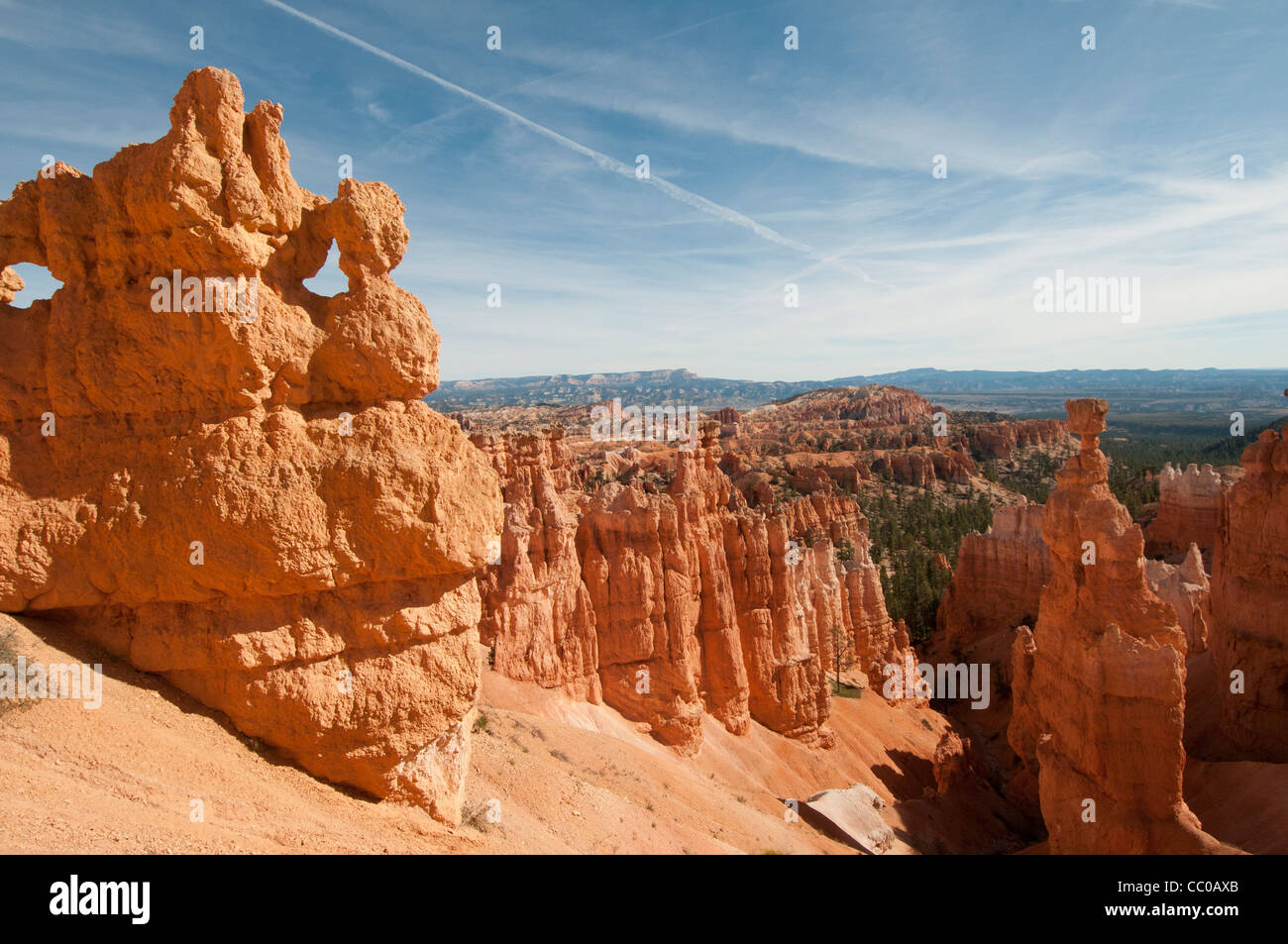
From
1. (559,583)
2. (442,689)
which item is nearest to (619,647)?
(559,583)

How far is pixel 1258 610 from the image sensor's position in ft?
74.3

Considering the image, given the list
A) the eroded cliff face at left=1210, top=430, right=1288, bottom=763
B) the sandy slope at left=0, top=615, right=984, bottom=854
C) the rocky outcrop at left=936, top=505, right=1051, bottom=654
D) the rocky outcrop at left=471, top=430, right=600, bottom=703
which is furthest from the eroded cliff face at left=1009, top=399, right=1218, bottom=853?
the rocky outcrop at left=936, top=505, right=1051, bottom=654

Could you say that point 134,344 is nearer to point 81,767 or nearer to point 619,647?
point 81,767

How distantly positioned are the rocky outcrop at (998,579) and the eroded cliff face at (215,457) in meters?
38.6

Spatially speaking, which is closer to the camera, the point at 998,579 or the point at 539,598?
the point at 539,598

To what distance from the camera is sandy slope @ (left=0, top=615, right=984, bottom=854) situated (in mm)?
6195

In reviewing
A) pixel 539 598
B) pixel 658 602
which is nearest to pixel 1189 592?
pixel 658 602

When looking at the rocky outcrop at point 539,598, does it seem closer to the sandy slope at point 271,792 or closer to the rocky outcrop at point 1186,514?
the sandy slope at point 271,792

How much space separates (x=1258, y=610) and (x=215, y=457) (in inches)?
1104

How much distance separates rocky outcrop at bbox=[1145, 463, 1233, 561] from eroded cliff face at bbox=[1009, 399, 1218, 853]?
116ft

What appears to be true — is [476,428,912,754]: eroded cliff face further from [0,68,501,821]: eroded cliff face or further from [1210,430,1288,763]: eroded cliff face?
[1210,430,1288,763]: eroded cliff face

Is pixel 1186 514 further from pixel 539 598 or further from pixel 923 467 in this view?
pixel 539 598

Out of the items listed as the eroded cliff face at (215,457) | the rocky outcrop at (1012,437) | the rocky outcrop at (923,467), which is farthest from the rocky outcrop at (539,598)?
the rocky outcrop at (1012,437)

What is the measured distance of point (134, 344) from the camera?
7938 millimetres
